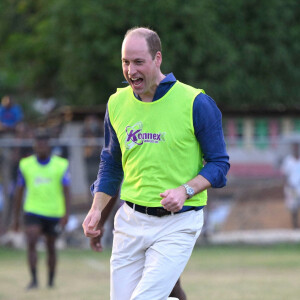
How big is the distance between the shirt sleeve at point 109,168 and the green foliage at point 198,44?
18436mm

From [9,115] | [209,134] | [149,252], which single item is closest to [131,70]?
[209,134]

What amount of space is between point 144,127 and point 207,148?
16.4 inches

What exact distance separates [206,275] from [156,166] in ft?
27.0

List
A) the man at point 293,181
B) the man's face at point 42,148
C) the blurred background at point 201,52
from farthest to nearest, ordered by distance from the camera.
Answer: the blurred background at point 201,52, the man at point 293,181, the man's face at point 42,148

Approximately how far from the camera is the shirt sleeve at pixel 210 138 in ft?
17.8

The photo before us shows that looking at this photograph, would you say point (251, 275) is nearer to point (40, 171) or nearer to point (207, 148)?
point (40, 171)

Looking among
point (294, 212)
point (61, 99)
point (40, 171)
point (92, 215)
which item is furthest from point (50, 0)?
point (92, 215)

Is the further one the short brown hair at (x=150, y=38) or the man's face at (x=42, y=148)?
the man's face at (x=42, y=148)

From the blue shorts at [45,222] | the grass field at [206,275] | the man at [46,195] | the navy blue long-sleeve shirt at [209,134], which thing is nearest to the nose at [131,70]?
the navy blue long-sleeve shirt at [209,134]

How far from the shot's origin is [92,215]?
5672 millimetres

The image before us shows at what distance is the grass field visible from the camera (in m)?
11.2

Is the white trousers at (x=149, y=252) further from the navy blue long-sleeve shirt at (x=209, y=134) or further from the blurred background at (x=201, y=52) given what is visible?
the blurred background at (x=201, y=52)

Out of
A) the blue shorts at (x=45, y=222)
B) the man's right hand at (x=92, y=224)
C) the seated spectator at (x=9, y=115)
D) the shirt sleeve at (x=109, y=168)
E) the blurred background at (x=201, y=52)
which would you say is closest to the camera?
the man's right hand at (x=92, y=224)

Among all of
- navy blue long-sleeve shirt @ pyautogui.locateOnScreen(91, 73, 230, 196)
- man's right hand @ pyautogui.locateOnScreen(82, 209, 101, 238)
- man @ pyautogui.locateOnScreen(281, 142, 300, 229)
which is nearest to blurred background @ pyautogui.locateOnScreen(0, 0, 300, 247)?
man @ pyautogui.locateOnScreen(281, 142, 300, 229)
